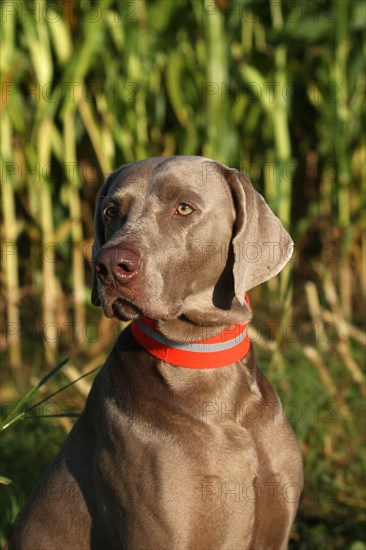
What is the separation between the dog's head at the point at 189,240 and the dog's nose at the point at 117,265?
0.01 m

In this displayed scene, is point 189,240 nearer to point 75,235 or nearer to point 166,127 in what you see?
point 75,235

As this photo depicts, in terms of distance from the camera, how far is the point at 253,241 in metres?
2.69

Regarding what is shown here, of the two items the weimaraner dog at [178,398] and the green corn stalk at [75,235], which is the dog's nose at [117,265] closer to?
the weimaraner dog at [178,398]

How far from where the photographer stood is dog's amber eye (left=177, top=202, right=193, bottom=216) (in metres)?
2.69

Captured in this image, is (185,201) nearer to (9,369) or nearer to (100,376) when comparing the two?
(100,376)

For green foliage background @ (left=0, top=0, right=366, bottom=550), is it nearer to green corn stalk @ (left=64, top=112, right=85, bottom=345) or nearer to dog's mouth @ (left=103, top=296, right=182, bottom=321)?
green corn stalk @ (left=64, top=112, right=85, bottom=345)

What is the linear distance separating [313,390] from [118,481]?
2.26 meters

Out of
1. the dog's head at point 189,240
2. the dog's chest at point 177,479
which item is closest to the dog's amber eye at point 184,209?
the dog's head at point 189,240

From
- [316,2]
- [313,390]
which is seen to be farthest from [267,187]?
[313,390]

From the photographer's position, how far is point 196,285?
2.72 m

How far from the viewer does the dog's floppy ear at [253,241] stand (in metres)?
2.66

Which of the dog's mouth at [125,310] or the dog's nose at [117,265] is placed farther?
the dog's mouth at [125,310]

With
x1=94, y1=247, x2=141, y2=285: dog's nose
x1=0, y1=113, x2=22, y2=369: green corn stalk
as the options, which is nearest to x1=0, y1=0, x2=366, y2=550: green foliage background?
x1=0, y1=113, x2=22, y2=369: green corn stalk

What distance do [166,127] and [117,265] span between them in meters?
4.25
